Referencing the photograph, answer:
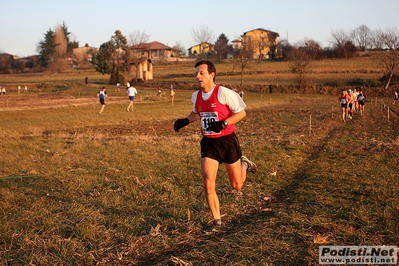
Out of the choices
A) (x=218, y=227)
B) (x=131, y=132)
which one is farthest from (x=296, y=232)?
(x=131, y=132)

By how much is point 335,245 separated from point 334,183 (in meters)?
3.21

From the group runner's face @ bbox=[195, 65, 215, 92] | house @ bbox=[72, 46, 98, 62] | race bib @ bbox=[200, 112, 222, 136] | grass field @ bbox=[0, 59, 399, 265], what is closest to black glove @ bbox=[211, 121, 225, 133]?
race bib @ bbox=[200, 112, 222, 136]

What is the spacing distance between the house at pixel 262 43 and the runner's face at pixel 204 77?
5446 cm

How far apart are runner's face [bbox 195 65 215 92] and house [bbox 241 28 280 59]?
5446cm

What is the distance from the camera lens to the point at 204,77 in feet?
16.6

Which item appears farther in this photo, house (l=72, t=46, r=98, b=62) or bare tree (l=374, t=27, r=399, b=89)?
house (l=72, t=46, r=98, b=62)

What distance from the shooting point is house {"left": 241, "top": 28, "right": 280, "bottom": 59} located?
204 feet

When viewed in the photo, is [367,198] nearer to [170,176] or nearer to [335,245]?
[335,245]

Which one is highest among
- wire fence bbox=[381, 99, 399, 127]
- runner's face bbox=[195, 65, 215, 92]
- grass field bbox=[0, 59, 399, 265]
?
runner's face bbox=[195, 65, 215, 92]

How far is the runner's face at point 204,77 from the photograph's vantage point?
505cm

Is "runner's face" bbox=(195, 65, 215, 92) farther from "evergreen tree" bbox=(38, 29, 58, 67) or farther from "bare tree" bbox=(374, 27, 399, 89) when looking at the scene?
"evergreen tree" bbox=(38, 29, 58, 67)

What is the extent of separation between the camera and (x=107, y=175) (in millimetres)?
8414

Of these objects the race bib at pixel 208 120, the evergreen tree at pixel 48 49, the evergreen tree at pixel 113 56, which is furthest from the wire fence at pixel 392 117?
the evergreen tree at pixel 48 49

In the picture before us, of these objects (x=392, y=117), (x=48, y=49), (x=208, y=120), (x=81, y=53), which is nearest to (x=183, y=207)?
(x=208, y=120)
